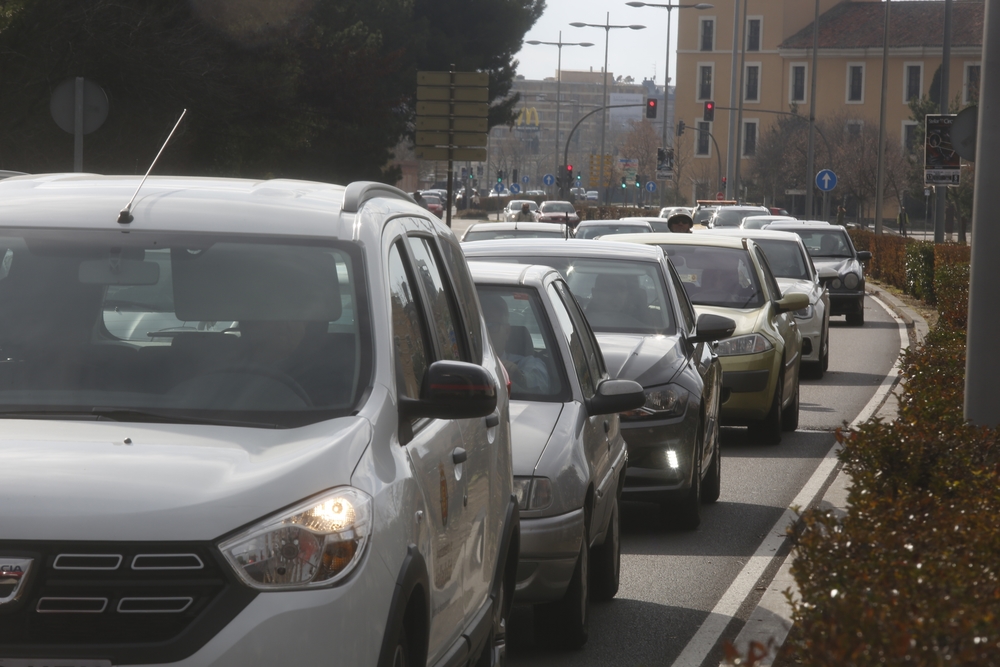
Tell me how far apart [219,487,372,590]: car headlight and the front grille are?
77mm

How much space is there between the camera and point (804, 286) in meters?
18.8

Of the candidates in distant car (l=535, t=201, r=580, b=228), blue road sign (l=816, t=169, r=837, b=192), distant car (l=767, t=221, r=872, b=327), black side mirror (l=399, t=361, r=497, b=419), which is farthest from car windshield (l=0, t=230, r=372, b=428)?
distant car (l=535, t=201, r=580, b=228)

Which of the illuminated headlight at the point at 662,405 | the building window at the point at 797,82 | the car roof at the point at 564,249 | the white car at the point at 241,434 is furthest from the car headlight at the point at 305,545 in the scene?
the building window at the point at 797,82

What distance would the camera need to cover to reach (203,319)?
424cm

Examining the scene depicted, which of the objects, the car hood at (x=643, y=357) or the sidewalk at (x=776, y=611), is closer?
the sidewalk at (x=776, y=611)

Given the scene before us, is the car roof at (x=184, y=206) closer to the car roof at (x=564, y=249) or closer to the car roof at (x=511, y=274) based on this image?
the car roof at (x=511, y=274)

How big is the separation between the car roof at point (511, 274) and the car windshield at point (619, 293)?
226 cm

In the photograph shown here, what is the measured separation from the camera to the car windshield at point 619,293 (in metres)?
10.1

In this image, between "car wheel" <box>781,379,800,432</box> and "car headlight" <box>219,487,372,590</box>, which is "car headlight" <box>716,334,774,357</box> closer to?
"car wheel" <box>781,379,800,432</box>

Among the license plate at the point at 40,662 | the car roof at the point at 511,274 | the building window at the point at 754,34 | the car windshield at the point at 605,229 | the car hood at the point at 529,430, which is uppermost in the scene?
the building window at the point at 754,34

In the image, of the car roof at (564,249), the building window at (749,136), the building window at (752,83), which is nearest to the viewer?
the car roof at (564,249)

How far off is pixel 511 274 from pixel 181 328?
3.46 meters

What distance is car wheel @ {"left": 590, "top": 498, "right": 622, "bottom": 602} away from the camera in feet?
23.7

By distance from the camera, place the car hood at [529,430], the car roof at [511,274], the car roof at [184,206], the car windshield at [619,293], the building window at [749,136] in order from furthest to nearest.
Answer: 1. the building window at [749,136]
2. the car windshield at [619,293]
3. the car roof at [511,274]
4. the car hood at [529,430]
5. the car roof at [184,206]
